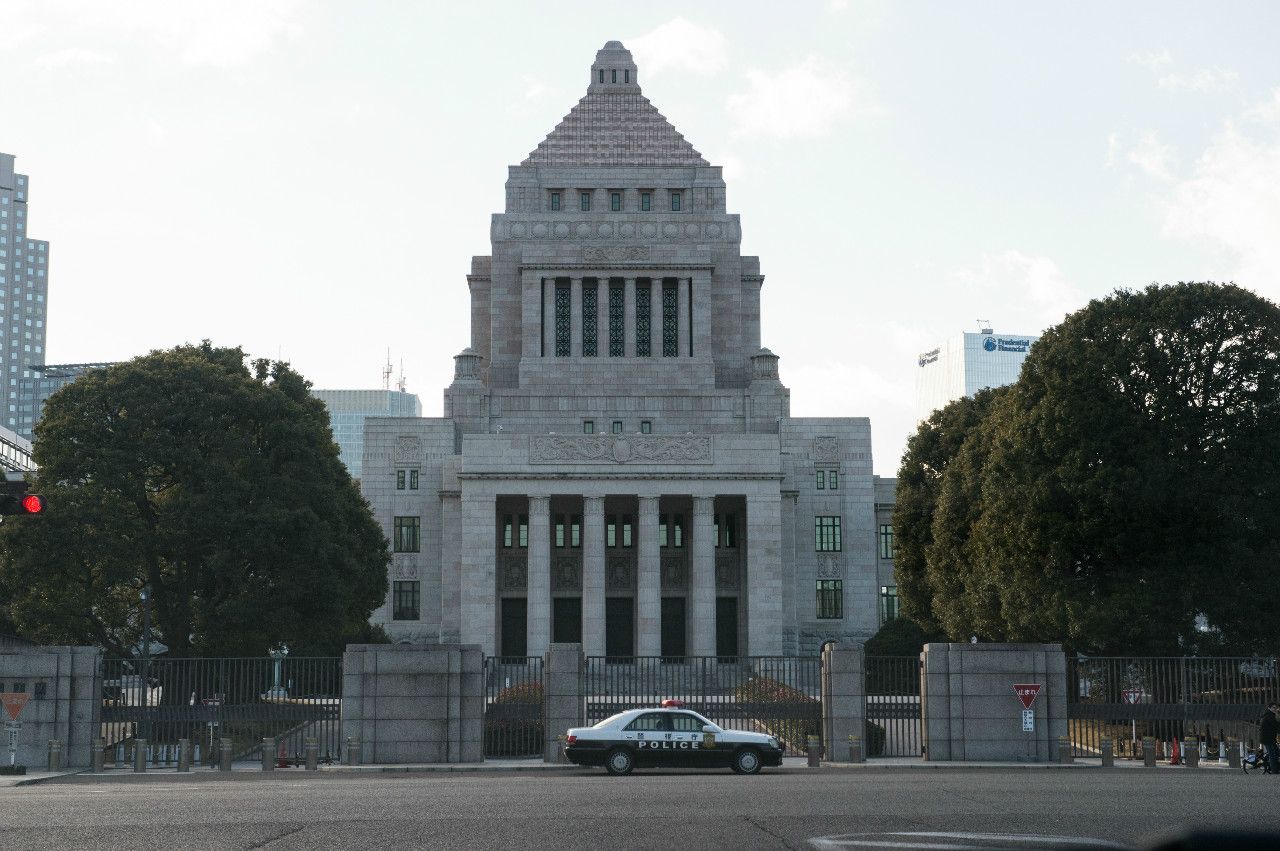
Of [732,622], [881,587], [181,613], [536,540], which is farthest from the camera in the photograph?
[881,587]

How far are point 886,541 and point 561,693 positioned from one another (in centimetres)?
5201

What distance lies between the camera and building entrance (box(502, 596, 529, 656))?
8062cm

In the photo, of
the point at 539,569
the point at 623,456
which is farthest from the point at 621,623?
the point at 623,456

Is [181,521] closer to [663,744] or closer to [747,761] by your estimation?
[663,744]

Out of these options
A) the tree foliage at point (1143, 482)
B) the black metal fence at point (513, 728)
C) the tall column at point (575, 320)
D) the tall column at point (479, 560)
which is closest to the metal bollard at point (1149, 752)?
the tree foliage at point (1143, 482)

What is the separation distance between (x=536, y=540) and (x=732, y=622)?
41.7ft

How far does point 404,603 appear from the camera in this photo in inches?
3263

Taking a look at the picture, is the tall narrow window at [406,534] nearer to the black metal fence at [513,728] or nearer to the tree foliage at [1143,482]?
the tree foliage at [1143,482]

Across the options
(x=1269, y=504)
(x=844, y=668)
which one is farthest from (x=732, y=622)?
(x=844, y=668)

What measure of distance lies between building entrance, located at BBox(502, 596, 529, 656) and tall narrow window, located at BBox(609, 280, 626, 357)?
16.9 metres

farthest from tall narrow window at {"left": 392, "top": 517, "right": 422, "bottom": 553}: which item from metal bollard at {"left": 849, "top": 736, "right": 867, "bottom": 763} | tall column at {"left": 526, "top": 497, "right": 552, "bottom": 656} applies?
metal bollard at {"left": 849, "top": 736, "right": 867, "bottom": 763}

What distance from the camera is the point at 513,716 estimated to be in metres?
39.6

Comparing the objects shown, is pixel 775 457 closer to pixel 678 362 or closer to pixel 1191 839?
pixel 678 362

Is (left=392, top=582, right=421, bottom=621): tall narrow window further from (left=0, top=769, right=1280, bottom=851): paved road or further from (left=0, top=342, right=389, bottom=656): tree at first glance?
(left=0, top=769, right=1280, bottom=851): paved road
